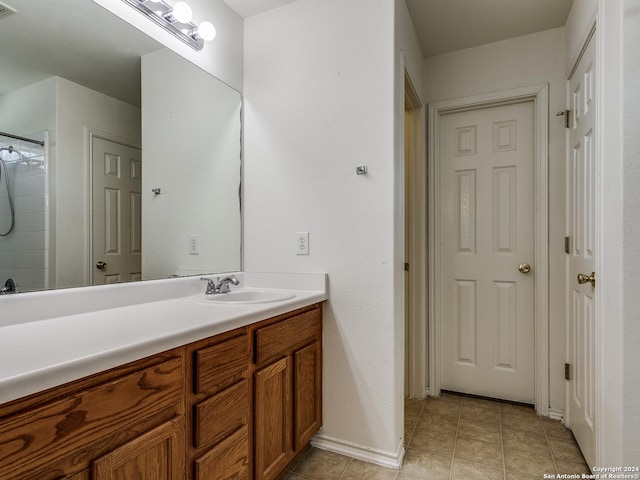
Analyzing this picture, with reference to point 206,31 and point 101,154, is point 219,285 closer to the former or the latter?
point 101,154

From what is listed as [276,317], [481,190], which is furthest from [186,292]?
[481,190]

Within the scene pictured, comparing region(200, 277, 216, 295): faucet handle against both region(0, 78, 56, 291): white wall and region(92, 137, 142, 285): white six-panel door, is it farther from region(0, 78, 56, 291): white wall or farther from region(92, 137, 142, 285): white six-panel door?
region(0, 78, 56, 291): white wall

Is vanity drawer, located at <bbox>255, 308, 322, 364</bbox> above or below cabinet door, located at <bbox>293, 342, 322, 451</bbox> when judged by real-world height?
above

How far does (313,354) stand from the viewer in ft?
5.72

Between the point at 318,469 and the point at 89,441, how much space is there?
1188 millimetres

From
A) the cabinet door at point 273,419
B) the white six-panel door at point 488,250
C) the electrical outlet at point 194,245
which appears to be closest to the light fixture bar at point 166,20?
the electrical outlet at point 194,245

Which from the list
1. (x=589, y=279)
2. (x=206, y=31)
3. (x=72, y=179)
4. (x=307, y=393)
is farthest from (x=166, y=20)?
(x=589, y=279)

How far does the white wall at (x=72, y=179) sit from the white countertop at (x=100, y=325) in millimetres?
95

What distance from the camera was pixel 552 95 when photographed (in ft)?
7.17

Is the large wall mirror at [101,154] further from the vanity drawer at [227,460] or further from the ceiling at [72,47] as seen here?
the vanity drawer at [227,460]

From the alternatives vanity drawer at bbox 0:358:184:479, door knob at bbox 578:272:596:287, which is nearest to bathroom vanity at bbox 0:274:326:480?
vanity drawer at bbox 0:358:184:479

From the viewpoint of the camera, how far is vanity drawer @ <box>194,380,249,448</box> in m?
1.06

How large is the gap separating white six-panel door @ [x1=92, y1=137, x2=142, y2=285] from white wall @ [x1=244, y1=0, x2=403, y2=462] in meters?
0.66

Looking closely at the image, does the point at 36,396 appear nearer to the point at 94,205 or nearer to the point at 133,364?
the point at 133,364
